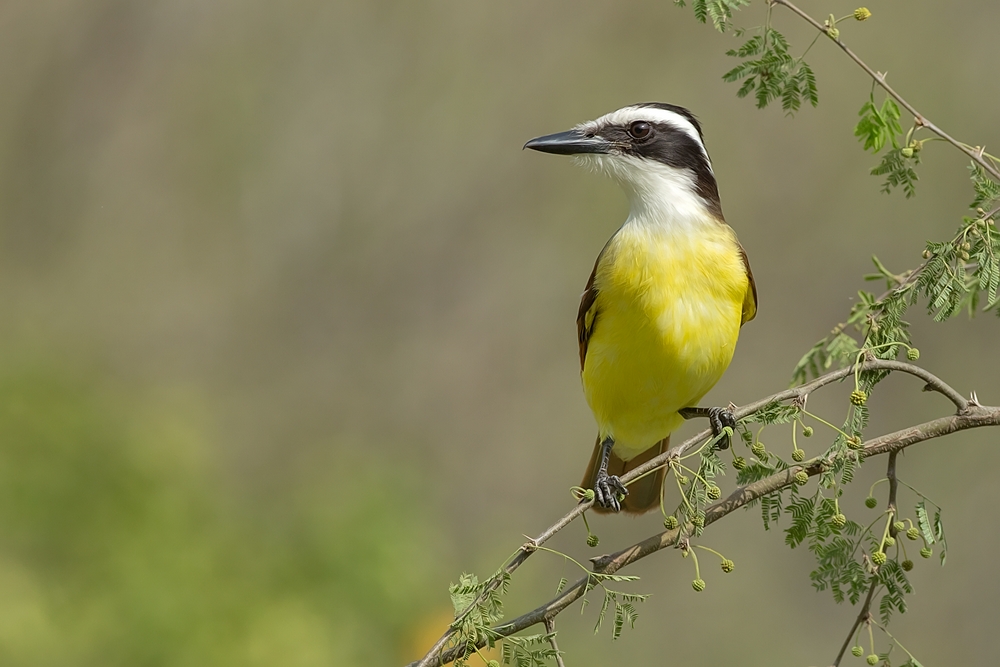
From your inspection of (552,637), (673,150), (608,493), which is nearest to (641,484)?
(608,493)

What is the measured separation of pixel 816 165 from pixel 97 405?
698 cm

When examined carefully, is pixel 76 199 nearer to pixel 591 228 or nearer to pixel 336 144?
pixel 336 144

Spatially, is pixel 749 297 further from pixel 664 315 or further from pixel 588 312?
pixel 588 312

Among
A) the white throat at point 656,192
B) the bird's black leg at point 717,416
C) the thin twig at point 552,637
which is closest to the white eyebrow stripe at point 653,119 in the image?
the white throat at point 656,192

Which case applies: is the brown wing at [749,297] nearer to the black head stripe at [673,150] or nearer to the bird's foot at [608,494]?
the black head stripe at [673,150]

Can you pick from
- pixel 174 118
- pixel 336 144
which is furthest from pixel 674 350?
pixel 174 118

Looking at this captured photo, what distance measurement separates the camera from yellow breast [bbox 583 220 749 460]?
3885 millimetres

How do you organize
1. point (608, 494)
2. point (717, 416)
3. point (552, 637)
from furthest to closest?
point (608, 494), point (717, 416), point (552, 637)

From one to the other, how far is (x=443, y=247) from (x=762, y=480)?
28.7 feet

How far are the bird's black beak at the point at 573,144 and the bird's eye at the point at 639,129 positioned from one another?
0.11m

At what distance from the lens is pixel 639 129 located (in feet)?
14.2

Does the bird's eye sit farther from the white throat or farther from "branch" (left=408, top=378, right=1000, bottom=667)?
"branch" (left=408, top=378, right=1000, bottom=667)

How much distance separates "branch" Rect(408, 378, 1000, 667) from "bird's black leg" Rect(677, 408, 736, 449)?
0.21 m

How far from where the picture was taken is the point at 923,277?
9.56 feet
